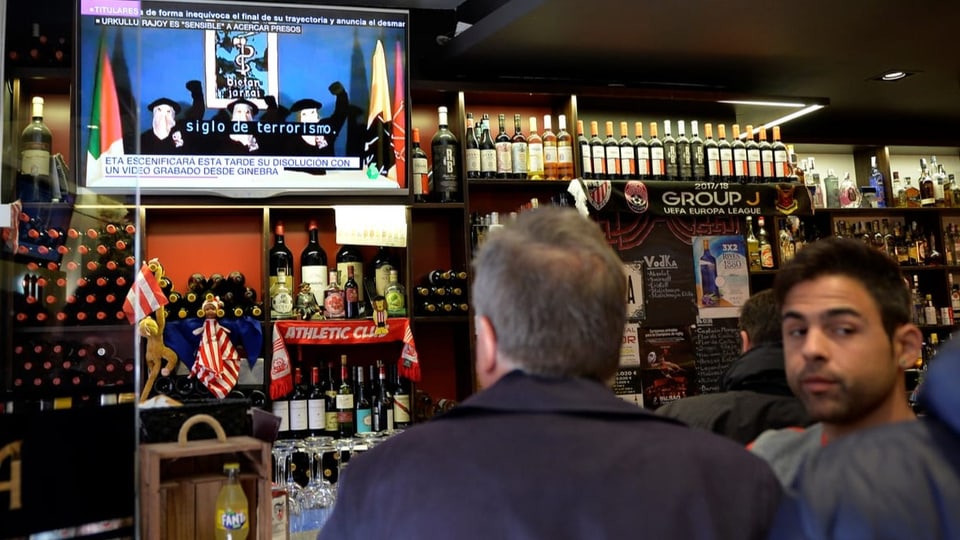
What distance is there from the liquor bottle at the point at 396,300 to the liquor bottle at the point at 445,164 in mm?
522

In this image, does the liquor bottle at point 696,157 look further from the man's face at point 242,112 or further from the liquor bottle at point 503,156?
the man's face at point 242,112

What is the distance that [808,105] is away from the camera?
494cm

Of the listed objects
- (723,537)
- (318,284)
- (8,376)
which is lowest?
(723,537)

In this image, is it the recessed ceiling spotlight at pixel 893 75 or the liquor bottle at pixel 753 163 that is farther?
the recessed ceiling spotlight at pixel 893 75

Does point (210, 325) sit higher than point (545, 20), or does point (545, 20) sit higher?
point (545, 20)

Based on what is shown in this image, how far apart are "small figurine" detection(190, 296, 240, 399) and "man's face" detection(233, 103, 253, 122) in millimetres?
842

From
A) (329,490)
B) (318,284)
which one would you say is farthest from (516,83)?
(329,490)

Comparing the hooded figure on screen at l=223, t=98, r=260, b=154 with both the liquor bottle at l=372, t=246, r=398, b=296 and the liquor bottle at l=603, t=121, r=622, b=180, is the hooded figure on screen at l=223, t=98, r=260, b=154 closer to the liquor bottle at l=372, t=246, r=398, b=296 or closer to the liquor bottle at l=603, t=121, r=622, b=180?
the liquor bottle at l=372, t=246, r=398, b=296

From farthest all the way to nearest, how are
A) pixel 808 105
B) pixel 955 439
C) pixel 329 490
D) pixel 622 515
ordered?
pixel 808 105 < pixel 329 490 < pixel 622 515 < pixel 955 439

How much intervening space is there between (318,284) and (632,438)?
10.6 feet

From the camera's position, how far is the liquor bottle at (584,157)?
4.43 meters

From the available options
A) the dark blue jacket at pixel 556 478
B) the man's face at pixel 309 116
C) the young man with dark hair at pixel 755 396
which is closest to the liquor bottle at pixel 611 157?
the man's face at pixel 309 116

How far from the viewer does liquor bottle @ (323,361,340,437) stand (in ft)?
13.0

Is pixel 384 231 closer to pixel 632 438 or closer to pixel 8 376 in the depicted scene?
pixel 8 376
